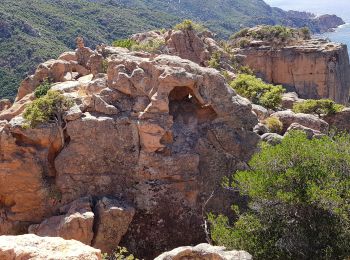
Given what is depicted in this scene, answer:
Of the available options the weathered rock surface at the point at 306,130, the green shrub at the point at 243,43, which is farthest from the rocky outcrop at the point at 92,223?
the green shrub at the point at 243,43

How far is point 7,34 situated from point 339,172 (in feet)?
308

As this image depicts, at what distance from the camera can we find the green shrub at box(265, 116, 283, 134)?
83.3 ft

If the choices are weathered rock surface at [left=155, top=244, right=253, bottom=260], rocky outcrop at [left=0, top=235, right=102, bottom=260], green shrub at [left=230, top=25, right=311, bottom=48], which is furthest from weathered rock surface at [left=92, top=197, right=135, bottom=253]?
green shrub at [left=230, top=25, right=311, bottom=48]

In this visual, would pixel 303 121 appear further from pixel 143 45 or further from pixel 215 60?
pixel 143 45

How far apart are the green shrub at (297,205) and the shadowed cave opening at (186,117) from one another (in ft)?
16.7

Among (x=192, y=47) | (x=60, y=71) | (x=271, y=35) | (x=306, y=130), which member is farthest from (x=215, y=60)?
(x=306, y=130)

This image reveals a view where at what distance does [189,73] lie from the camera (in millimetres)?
22344

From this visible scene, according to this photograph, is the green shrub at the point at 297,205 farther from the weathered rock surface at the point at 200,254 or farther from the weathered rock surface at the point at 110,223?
the weathered rock surface at the point at 110,223

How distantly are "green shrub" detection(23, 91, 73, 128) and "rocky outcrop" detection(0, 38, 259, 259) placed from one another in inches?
15.3

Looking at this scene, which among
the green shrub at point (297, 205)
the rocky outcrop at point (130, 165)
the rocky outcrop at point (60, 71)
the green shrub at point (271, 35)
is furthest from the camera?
the green shrub at point (271, 35)

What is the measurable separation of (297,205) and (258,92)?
19867 millimetres

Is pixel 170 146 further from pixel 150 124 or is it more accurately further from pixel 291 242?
pixel 291 242

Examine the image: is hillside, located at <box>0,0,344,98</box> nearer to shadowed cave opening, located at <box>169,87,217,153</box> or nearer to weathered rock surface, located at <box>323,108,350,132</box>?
weathered rock surface, located at <box>323,108,350,132</box>

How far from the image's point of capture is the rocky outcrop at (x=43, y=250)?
8969mm
